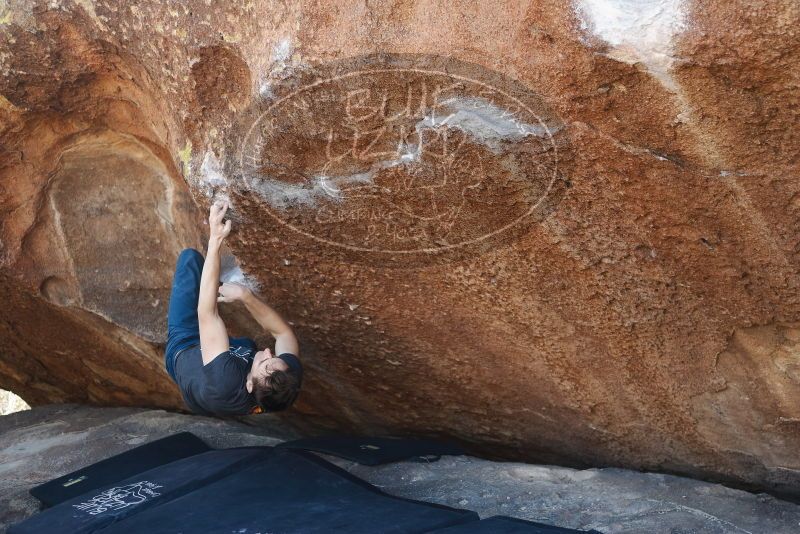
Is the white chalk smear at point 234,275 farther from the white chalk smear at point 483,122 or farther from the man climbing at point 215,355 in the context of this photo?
the white chalk smear at point 483,122

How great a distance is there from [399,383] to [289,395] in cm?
69

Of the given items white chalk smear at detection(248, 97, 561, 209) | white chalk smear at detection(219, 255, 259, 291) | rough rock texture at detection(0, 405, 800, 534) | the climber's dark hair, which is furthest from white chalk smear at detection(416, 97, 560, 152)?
rough rock texture at detection(0, 405, 800, 534)

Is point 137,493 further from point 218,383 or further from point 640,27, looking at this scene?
point 640,27

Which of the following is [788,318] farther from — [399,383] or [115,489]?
[115,489]

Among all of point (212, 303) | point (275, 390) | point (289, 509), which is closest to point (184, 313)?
point (212, 303)

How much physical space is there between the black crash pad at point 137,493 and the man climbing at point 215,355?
223 millimetres

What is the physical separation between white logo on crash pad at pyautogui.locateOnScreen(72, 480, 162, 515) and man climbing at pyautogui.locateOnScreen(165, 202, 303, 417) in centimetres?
28

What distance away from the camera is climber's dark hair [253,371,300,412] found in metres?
2.52

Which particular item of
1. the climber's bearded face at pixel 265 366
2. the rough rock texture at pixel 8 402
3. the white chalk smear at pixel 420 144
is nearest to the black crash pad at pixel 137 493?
the climber's bearded face at pixel 265 366

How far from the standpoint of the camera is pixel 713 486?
Answer: 2719 mm

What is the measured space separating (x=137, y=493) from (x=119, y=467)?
0.54 metres

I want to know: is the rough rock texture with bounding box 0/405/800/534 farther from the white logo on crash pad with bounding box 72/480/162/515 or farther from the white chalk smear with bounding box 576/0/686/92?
the white chalk smear with bounding box 576/0/686/92

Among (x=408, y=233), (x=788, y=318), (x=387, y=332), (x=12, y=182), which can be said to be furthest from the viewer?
(x=12, y=182)

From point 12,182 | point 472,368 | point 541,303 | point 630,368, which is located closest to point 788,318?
point 630,368
